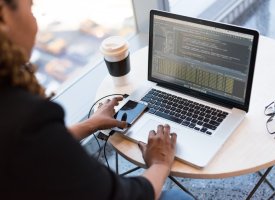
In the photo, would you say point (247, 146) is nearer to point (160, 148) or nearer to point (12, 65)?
point (160, 148)

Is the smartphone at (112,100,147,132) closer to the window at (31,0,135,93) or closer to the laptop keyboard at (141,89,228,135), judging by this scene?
the laptop keyboard at (141,89,228,135)

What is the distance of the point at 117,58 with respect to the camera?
1.40 meters

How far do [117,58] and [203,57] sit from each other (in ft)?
1.07

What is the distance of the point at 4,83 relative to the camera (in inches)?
28.7

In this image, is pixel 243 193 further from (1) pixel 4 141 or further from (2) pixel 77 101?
(1) pixel 4 141

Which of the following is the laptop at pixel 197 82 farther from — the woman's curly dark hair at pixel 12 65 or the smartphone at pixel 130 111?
the woman's curly dark hair at pixel 12 65

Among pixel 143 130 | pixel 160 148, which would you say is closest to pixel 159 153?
pixel 160 148

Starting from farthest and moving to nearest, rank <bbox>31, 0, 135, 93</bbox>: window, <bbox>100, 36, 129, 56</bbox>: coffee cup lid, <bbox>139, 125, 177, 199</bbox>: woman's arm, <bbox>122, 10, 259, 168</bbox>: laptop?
<bbox>31, 0, 135, 93</bbox>: window
<bbox>100, 36, 129, 56</bbox>: coffee cup lid
<bbox>122, 10, 259, 168</bbox>: laptop
<bbox>139, 125, 177, 199</bbox>: woman's arm

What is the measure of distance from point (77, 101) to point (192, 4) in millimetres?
1196

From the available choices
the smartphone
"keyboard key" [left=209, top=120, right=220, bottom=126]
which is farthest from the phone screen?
"keyboard key" [left=209, top=120, right=220, bottom=126]

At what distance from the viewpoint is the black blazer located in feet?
2.27

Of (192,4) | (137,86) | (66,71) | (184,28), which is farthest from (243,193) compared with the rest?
(192,4)

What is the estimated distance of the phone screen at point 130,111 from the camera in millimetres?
1254

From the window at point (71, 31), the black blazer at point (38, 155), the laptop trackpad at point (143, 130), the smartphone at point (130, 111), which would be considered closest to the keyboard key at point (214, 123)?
the laptop trackpad at point (143, 130)
